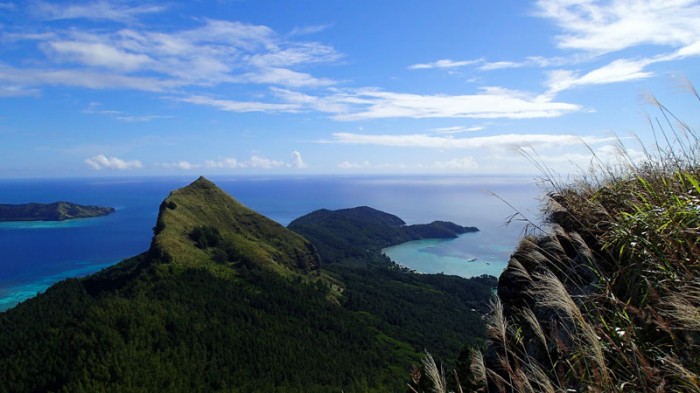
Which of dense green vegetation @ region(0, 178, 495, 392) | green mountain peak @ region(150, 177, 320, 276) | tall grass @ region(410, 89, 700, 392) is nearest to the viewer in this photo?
tall grass @ region(410, 89, 700, 392)

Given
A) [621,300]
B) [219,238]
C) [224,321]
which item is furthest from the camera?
[219,238]

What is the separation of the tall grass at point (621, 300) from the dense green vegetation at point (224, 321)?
33.0m

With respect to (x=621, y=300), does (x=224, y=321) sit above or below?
below

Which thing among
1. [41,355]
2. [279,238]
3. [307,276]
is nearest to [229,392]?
[41,355]

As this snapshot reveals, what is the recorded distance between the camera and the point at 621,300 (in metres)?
4.71

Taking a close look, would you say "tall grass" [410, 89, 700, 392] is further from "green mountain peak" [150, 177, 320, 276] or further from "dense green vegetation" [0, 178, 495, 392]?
"green mountain peak" [150, 177, 320, 276]

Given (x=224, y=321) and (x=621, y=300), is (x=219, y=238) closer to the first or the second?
(x=224, y=321)

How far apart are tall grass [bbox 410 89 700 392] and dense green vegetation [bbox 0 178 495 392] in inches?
1301

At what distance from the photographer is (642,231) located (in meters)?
5.03

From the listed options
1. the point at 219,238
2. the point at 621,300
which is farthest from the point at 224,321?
the point at 621,300

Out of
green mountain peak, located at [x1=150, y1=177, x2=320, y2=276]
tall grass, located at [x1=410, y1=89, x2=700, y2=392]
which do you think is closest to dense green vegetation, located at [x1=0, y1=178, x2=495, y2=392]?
Answer: green mountain peak, located at [x1=150, y1=177, x2=320, y2=276]

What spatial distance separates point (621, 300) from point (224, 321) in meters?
97.7

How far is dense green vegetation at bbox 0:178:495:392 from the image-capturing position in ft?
228

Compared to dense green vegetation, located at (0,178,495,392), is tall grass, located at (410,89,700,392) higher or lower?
higher
